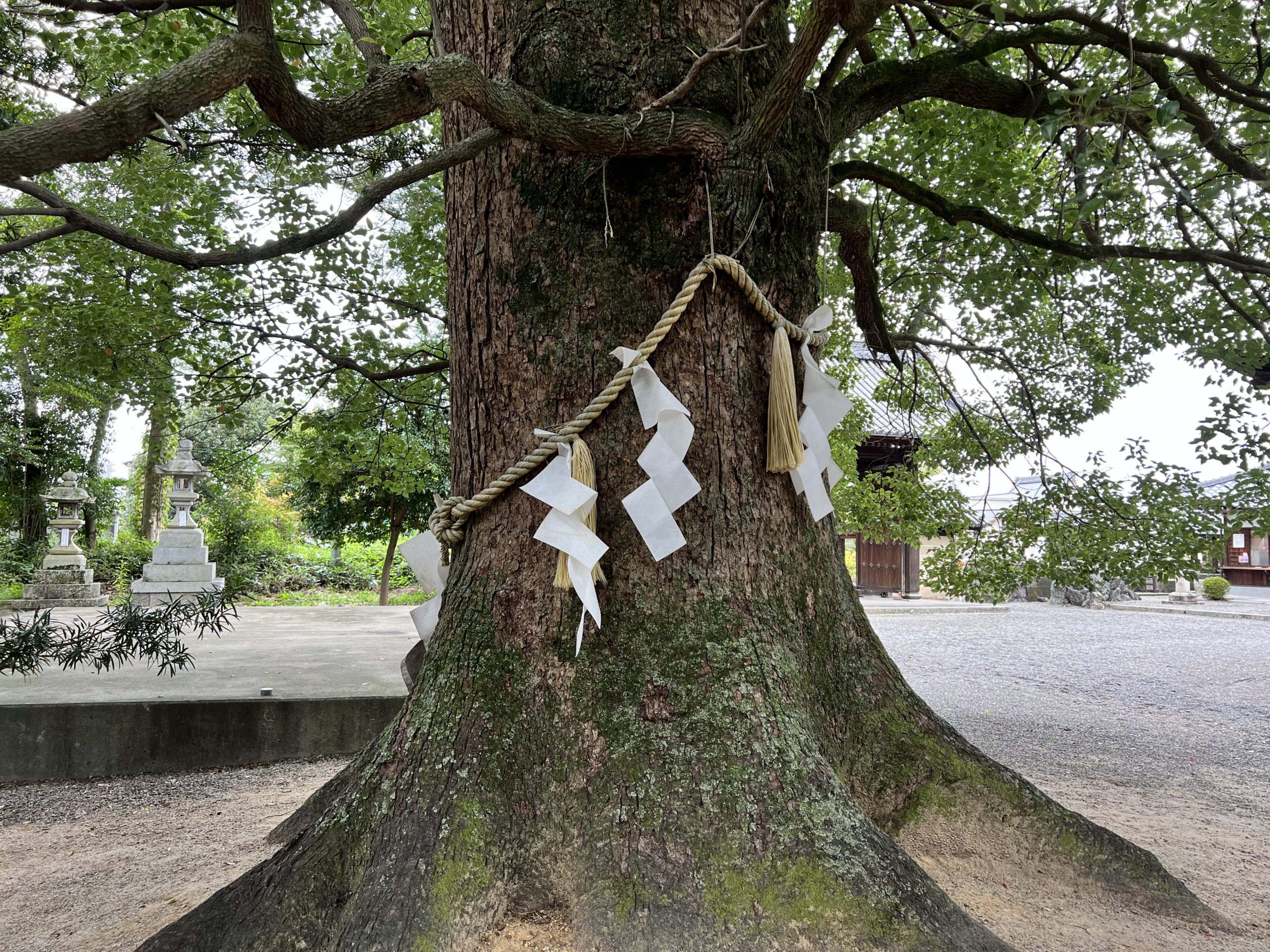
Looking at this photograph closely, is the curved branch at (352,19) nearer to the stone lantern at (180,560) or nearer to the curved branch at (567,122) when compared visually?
the curved branch at (567,122)

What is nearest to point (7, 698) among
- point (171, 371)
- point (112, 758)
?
point (112, 758)

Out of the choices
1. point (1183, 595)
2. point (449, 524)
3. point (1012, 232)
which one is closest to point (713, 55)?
point (449, 524)

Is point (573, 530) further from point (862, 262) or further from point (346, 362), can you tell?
point (346, 362)

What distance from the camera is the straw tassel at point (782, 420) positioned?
1686mm

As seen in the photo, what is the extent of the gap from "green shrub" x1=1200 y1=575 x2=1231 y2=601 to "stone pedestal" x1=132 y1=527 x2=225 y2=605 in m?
16.9

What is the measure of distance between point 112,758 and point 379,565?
13.2 meters

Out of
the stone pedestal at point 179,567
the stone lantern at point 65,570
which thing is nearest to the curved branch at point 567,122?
the stone pedestal at point 179,567

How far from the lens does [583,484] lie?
155 centimetres

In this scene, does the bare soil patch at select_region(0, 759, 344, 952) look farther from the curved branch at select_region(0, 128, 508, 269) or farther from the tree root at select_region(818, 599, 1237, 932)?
the tree root at select_region(818, 599, 1237, 932)

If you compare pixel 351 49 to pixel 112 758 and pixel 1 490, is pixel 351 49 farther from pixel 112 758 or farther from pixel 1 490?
pixel 1 490

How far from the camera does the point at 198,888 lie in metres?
2.06

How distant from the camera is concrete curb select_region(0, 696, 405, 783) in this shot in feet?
10.6

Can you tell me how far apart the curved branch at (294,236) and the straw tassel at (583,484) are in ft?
2.01

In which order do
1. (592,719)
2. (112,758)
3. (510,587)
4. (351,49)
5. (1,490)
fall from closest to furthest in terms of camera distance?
(592,719) < (510,587) < (112,758) < (351,49) < (1,490)
